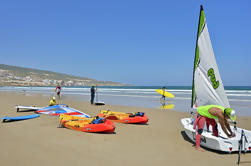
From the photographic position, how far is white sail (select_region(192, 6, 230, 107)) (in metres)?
5.87

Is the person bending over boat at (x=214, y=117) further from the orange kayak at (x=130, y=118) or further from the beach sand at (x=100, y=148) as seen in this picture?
the orange kayak at (x=130, y=118)

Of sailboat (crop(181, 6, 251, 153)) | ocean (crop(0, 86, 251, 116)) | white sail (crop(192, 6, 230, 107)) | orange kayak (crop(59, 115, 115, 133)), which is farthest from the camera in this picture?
ocean (crop(0, 86, 251, 116))

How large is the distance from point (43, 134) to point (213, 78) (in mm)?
5956

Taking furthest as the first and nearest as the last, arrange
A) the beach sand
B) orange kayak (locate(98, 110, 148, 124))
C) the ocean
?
the ocean < orange kayak (locate(98, 110, 148, 124)) < the beach sand

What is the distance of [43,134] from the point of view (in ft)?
20.0

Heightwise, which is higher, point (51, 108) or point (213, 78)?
point (213, 78)

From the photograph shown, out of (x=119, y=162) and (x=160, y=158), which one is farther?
(x=160, y=158)

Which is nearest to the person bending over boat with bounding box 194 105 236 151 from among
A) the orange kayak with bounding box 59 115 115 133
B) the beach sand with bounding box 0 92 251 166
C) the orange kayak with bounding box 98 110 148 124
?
the beach sand with bounding box 0 92 251 166

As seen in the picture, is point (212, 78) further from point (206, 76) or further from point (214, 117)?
point (214, 117)

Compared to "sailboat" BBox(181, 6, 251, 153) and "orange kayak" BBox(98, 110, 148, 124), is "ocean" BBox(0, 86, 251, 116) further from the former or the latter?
"sailboat" BBox(181, 6, 251, 153)

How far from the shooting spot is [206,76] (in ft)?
20.4

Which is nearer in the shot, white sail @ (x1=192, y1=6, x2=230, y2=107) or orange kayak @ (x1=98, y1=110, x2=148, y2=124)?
white sail @ (x1=192, y1=6, x2=230, y2=107)

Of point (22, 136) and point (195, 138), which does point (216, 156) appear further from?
point (22, 136)

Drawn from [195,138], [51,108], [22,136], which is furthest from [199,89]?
[51,108]
